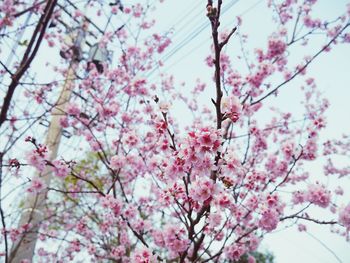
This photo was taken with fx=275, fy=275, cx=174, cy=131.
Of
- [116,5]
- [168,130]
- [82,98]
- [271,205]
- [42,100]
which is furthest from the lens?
[116,5]

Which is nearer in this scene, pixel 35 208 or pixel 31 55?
pixel 31 55

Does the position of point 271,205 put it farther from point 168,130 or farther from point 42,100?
point 42,100

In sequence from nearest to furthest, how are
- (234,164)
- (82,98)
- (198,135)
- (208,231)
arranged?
1. (198,135)
2. (234,164)
3. (208,231)
4. (82,98)

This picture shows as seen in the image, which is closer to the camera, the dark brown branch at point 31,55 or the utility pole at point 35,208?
the dark brown branch at point 31,55

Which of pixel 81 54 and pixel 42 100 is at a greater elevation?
pixel 81 54

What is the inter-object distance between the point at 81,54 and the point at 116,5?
5.37 feet

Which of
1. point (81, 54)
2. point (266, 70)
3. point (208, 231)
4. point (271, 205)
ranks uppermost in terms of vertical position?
point (81, 54)

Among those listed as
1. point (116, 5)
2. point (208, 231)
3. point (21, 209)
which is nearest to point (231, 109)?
point (208, 231)

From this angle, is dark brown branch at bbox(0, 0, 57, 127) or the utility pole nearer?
dark brown branch at bbox(0, 0, 57, 127)

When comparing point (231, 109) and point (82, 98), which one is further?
point (82, 98)

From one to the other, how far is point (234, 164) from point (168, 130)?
1.65ft

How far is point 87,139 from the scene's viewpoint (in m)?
5.42

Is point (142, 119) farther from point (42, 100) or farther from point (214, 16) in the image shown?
point (214, 16)

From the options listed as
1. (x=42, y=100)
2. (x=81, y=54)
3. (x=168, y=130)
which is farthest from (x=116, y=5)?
(x=168, y=130)
